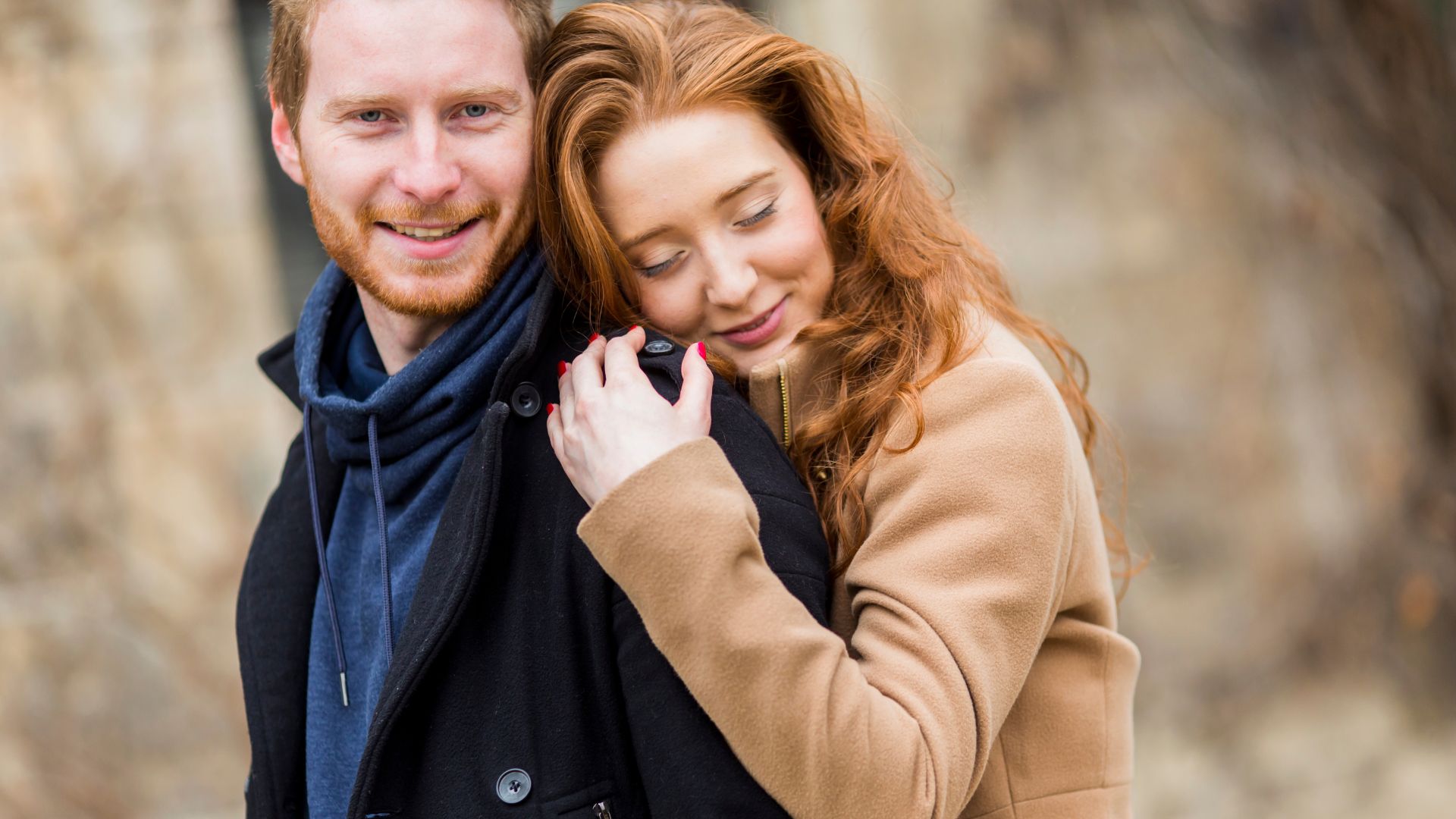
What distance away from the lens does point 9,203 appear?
4438 mm

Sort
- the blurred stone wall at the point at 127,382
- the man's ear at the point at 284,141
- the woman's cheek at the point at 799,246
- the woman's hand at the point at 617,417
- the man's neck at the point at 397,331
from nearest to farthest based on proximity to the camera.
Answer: the woman's hand at the point at 617,417 → the woman's cheek at the point at 799,246 → the man's neck at the point at 397,331 → the man's ear at the point at 284,141 → the blurred stone wall at the point at 127,382

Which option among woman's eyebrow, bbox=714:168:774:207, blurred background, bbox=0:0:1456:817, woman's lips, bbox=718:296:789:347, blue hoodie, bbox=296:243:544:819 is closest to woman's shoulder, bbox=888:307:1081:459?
woman's lips, bbox=718:296:789:347

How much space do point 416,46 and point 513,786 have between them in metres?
1.07

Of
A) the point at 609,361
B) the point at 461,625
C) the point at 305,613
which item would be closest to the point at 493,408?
the point at 609,361

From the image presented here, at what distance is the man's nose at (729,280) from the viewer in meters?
2.09

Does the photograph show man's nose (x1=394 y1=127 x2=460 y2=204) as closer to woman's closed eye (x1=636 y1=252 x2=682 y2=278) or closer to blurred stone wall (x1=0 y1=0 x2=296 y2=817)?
woman's closed eye (x1=636 y1=252 x2=682 y2=278)

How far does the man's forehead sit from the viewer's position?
208cm

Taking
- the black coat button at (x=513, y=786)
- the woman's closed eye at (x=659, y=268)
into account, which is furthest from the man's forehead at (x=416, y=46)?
the black coat button at (x=513, y=786)

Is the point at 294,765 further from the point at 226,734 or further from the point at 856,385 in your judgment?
the point at 226,734

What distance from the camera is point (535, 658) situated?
1850 mm

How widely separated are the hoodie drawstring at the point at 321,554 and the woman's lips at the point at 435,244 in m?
0.35

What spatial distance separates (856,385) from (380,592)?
79 centimetres

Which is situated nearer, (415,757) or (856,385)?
(415,757)

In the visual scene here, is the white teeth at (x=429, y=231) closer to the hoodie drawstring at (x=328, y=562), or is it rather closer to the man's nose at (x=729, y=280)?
the hoodie drawstring at (x=328, y=562)
